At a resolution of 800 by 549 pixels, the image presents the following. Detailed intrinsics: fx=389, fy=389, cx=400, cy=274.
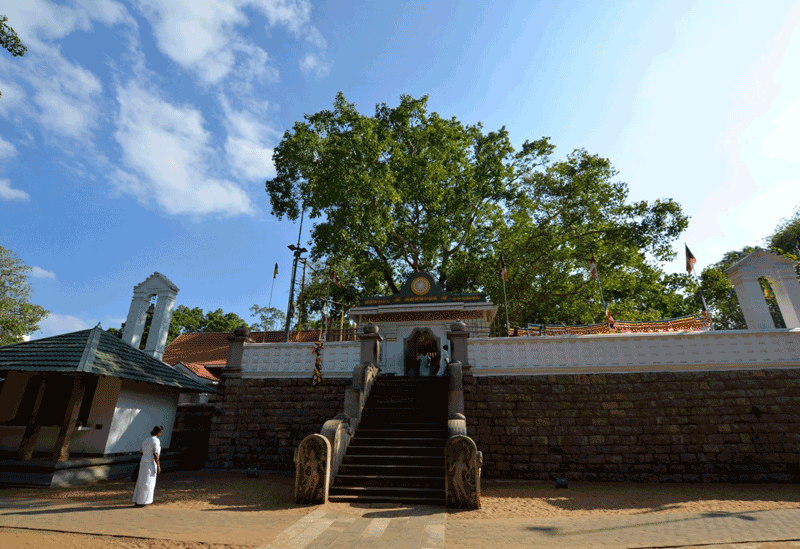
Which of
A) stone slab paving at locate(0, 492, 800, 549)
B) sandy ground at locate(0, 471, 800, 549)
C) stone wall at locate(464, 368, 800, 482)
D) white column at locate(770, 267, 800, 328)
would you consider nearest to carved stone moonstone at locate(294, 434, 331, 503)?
sandy ground at locate(0, 471, 800, 549)

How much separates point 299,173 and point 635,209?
18.0 m

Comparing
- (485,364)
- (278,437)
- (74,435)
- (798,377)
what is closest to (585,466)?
(485,364)

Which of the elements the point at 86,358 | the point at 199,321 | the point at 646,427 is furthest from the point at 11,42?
the point at 199,321

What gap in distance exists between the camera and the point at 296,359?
12.1m

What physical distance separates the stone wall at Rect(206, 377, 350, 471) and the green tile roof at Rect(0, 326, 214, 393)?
70.2 inches

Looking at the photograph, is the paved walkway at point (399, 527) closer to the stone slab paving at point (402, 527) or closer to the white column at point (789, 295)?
the stone slab paving at point (402, 527)

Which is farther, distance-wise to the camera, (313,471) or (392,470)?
(392,470)

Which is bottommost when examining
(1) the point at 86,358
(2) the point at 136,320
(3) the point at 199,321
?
(1) the point at 86,358

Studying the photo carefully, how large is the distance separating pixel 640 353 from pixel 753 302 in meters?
3.62

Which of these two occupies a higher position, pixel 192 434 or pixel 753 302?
pixel 753 302

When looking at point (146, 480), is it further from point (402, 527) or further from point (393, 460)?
point (402, 527)

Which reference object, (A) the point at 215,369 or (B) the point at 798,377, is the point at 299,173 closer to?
(A) the point at 215,369

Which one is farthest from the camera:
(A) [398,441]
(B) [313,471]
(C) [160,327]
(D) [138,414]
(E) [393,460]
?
(C) [160,327]

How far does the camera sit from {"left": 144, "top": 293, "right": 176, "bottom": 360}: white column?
1484 centimetres
